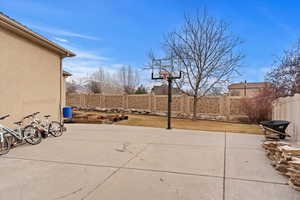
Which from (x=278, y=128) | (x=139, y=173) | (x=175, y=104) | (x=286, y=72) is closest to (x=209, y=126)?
(x=278, y=128)

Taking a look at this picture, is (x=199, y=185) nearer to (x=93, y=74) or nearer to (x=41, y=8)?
(x=41, y=8)

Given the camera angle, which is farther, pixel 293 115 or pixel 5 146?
pixel 293 115

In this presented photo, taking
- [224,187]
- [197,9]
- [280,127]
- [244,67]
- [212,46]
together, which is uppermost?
[197,9]

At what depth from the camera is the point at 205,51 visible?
14.4 m

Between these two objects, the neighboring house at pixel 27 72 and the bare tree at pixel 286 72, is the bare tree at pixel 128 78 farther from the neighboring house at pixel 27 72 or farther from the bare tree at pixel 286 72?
the neighboring house at pixel 27 72

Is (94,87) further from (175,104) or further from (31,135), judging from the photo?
(31,135)

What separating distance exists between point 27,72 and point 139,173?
576cm

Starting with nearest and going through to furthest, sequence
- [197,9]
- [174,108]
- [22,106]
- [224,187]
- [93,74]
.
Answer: [224,187] < [22,106] < [197,9] < [174,108] < [93,74]

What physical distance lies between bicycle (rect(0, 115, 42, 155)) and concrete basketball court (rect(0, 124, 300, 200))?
0.23 meters

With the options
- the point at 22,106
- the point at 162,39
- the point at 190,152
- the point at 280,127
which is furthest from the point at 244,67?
the point at 22,106

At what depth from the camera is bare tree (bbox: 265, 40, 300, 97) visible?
990 centimetres

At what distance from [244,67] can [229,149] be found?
10900 millimetres

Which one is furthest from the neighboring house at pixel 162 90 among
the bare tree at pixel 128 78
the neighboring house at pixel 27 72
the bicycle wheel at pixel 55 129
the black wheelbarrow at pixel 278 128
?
the bicycle wheel at pixel 55 129

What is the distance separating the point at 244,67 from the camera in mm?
14438
